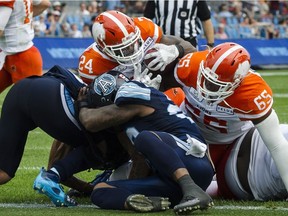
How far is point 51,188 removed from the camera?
15.4 feet

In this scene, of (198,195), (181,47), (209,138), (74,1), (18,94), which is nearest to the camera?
(198,195)

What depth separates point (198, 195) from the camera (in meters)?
4.35

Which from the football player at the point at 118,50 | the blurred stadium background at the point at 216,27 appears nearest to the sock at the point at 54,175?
the football player at the point at 118,50

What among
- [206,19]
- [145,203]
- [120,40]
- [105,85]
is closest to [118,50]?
[120,40]

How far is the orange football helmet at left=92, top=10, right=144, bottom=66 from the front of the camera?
5203mm

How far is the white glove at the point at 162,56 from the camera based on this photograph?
17.3ft

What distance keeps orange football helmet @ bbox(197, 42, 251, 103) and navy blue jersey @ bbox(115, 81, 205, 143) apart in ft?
0.67

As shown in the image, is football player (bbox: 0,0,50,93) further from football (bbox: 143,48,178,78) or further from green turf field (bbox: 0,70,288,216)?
football (bbox: 143,48,178,78)

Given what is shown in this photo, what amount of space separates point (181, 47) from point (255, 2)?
17.1 m

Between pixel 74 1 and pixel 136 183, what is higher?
pixel 136 183

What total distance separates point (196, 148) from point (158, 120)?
281 millimetres

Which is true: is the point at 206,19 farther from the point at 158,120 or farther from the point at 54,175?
the point at 54,175

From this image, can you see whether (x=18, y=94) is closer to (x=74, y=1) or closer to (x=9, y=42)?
(x=9, y=42)

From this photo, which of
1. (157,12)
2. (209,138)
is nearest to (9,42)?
(209,138)
